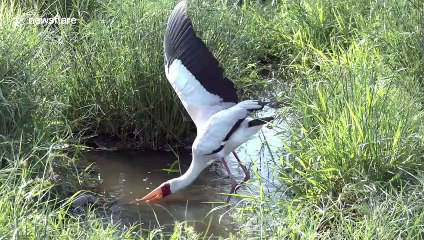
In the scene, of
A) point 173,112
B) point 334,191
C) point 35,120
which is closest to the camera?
point 334,191

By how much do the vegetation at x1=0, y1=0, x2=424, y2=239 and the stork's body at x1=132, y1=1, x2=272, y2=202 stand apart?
12.8 inches

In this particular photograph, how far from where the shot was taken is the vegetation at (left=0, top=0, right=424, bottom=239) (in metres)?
4.02

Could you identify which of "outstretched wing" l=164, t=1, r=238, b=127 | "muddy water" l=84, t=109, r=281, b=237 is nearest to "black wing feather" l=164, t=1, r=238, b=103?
"outstretched wing" l=164, t=1, r=238, b=127

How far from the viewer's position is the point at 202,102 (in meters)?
5.40

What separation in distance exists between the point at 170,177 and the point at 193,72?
2.39 feet

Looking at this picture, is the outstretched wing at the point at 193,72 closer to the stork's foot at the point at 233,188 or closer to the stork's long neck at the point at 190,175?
the stork's long neck at the point at 190,175

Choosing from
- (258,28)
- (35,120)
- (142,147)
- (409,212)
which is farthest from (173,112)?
(409,212)

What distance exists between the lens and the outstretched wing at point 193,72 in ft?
17.6

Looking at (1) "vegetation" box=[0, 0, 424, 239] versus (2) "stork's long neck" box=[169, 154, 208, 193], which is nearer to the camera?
(1) "vegetation" box=[0, 0, 424, 239]

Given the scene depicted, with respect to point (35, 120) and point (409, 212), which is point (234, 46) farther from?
point (409, 212)

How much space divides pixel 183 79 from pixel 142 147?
0.82 metres

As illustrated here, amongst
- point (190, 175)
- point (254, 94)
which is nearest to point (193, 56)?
point (190, 175)

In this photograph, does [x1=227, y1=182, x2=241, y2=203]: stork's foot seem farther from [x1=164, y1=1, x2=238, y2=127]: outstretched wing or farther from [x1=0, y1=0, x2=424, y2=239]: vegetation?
[x1=164, y1=1, x2=238, y2=127]: outstretched wing

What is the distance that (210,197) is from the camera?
17.5 feet
